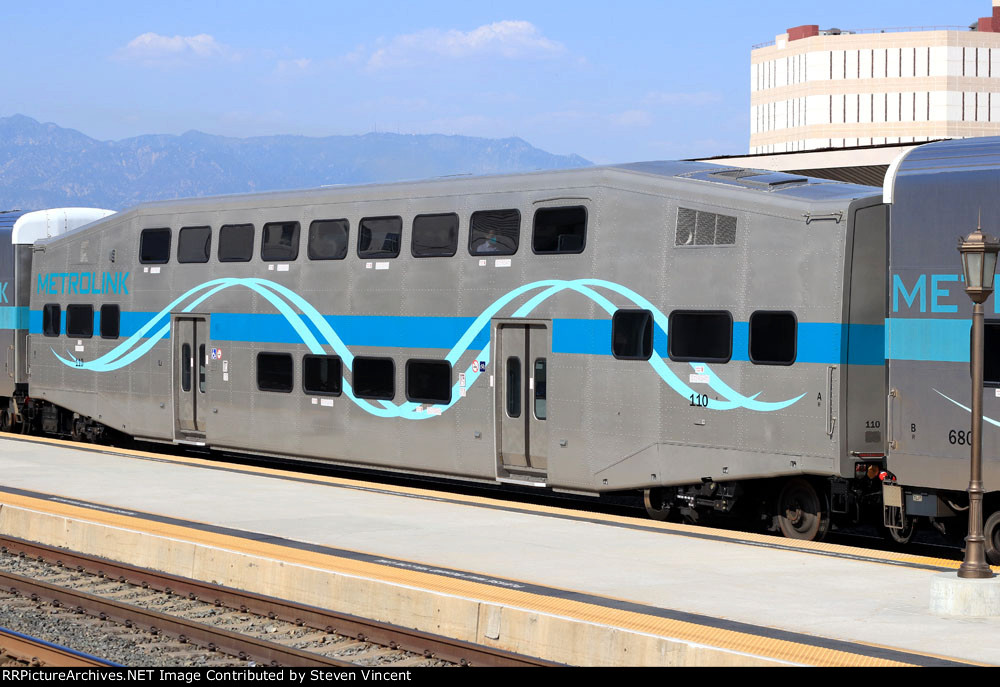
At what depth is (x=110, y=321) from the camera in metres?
25.4

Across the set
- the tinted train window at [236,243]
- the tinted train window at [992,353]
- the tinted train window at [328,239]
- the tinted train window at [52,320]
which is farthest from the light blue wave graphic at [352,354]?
the tinted train window at [992,353]

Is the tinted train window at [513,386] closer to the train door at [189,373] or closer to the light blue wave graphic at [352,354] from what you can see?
the light blue wave graphic at [352,354]

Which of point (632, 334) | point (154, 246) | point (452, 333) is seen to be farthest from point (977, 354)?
point (154, 246)

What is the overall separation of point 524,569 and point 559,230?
20.5ft

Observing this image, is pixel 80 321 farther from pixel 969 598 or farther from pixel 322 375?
pixel 969 598

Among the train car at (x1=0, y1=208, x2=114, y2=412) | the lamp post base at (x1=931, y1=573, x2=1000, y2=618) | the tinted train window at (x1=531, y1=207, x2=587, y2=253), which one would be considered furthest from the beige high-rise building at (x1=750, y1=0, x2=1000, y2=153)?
the lamp post base at (x1=931, y1=573, x2=1000, y2=618)

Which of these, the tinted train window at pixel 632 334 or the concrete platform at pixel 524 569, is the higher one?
the tinted train window at pixel 632 334

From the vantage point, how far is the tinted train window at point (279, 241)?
21.7 meters

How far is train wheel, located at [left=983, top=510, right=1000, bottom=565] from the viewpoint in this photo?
45.7ft

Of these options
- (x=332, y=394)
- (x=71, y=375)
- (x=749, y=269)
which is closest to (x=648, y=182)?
(x=749, y=269)

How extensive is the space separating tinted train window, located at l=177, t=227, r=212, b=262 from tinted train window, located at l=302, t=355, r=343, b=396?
3218 mm

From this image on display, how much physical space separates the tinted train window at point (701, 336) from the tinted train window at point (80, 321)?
13818 mm

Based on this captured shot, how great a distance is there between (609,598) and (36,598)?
6407 mm

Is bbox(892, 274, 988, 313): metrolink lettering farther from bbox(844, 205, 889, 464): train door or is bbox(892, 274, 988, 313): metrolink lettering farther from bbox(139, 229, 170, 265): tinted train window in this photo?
bbox(139, 229, 170, 265): tinted train window
